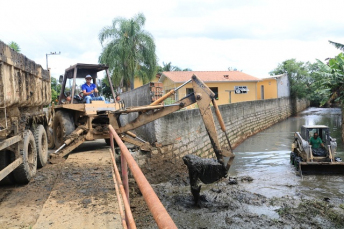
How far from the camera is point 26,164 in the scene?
5.70 metres

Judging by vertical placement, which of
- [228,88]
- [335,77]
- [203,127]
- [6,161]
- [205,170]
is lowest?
[205,170]

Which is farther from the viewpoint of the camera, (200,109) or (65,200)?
(200,109)

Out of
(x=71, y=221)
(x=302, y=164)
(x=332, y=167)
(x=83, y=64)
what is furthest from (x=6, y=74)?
(x=332, y=167)

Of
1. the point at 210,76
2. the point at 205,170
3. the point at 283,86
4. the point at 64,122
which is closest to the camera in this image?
the point at 205,170

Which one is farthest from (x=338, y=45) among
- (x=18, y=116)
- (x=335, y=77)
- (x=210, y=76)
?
(x=18, y=116)

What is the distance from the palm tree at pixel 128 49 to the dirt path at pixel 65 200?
22105 mm

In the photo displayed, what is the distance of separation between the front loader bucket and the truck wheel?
9.09 meters

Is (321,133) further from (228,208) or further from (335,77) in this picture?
(335,77)

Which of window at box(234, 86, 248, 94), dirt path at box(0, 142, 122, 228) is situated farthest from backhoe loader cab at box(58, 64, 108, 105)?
window at box(234, 86, 248, 94)

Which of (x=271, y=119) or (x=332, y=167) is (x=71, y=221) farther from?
(x=271, y=119)

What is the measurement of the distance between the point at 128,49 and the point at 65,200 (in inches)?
966

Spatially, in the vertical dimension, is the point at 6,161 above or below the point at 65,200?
above

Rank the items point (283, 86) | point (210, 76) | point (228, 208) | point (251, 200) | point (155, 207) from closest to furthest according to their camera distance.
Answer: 1. point (155, 207)
2. point (228, 208)
3. point (251, 200)
4. point (210, 76)
5. point (283, 86)

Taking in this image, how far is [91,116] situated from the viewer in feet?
28.1
